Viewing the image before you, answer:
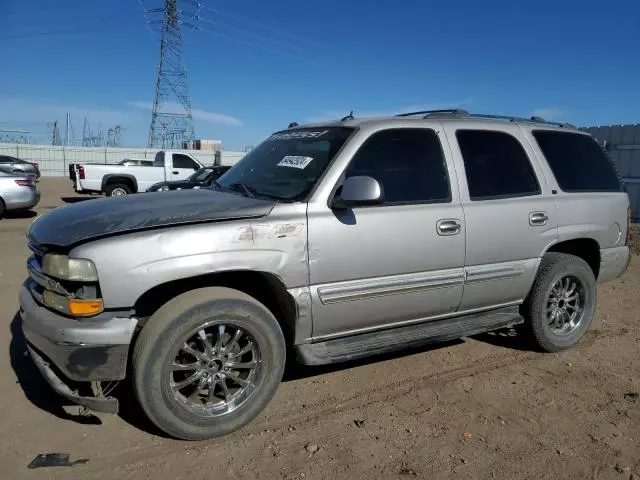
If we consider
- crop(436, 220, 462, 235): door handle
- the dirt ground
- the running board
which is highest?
crop(436, 220, 462, 235): door handle

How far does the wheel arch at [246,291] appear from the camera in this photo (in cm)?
310

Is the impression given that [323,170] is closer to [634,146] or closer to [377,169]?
[377,169]

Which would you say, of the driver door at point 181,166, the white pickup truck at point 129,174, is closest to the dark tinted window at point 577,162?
the white pickup truck at point 129,174

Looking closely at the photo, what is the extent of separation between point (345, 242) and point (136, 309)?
1.34 metres

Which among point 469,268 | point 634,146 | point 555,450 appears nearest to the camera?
point 555,450

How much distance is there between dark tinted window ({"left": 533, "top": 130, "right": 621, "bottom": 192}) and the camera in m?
4.54

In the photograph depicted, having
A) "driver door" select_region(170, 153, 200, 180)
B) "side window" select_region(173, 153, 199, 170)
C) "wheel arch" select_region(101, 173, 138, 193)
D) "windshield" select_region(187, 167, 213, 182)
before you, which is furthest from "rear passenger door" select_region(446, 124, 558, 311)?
"side window" select_region(173, 153, 199, 170)

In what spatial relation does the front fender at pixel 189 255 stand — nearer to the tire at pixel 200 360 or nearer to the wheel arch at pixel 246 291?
the wheel arch at pixel 246 291

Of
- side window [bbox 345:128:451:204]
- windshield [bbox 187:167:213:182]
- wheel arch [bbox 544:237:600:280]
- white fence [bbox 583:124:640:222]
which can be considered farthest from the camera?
windshield [bbox 187:167:213:182]

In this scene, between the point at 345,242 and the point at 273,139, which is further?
the point at 273,139

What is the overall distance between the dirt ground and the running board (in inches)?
14.8

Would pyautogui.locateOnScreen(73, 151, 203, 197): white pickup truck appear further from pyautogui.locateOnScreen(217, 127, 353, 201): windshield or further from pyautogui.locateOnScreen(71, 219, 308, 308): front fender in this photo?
pyautogui.locateOnScreen(71, 219, 308, 308): front fender

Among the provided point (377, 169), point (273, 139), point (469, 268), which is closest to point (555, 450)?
point (469, 268)

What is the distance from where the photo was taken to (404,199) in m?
3.68
